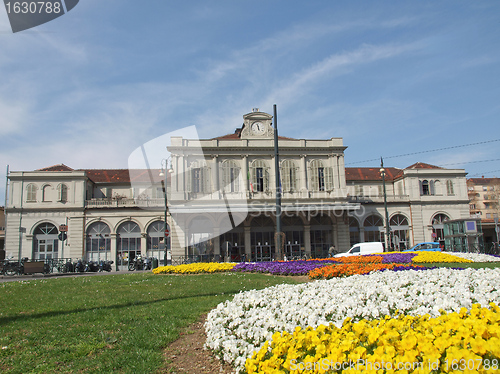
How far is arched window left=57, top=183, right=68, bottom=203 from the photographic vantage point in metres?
38.5

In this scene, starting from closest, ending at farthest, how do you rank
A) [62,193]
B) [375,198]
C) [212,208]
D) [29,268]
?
[29,268], [212,208], [62,193], [375,198]

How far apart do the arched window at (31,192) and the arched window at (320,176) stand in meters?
26.9

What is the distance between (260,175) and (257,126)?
486 cm

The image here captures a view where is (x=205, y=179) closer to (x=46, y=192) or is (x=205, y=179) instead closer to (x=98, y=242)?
(x=98, y=242)

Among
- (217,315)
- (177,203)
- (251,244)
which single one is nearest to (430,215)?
(251,244)

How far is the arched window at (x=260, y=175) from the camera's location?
125 feet

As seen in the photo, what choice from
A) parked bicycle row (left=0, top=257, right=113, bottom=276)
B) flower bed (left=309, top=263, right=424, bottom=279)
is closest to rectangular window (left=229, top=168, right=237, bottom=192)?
parked bicycle row (left=0, top=257, right=113, bottom=276)

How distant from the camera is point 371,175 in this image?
151ft

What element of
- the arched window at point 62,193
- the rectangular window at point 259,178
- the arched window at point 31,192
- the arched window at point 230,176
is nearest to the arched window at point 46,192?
the arched window at point 31,192

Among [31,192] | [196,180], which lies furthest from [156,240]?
[31,192]

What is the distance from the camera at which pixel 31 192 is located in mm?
38469

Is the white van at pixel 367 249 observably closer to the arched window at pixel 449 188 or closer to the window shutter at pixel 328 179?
the window shutter at pixel 328 179

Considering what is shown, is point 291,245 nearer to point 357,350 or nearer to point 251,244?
point 251,244

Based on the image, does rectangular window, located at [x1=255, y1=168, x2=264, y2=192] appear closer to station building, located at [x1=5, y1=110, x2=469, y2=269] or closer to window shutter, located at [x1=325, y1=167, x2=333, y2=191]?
station building, located at [x1=5, y1=110, x2=469, y2=269]
